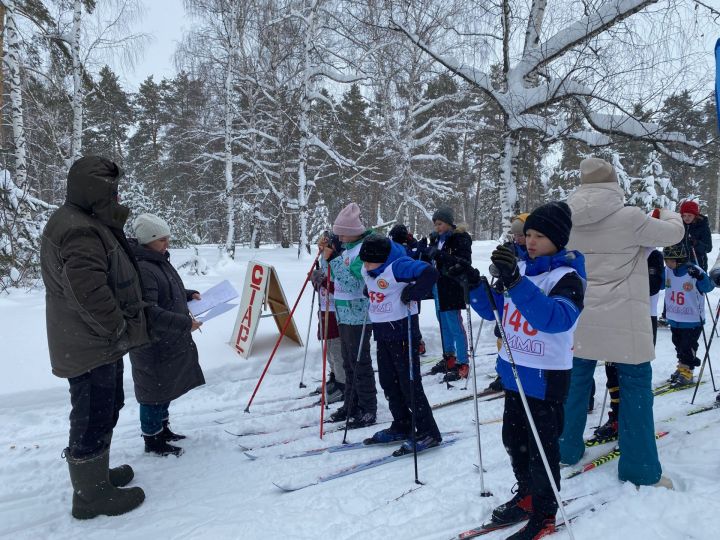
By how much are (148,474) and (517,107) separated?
22.0 feet

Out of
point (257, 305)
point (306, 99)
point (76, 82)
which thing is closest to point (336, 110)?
point (306, 99)

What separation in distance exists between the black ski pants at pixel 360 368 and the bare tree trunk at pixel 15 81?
29.8ft

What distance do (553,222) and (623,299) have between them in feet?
3.17

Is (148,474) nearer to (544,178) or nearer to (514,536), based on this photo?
(514,536)

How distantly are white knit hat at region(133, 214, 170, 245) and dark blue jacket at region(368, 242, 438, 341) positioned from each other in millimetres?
1837

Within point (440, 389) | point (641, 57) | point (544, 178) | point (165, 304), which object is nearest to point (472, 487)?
point (440, 389)

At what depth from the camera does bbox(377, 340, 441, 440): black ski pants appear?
11.8 feet

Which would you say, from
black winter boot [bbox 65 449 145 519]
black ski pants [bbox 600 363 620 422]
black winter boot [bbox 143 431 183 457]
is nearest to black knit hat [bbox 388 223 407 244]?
black ski pants [bbox 600 363 620 422]

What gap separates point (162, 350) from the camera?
3.82m

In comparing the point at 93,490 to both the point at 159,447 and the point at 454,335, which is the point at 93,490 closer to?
the point at 159,447

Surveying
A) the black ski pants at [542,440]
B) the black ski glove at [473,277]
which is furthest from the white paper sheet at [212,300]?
the black ski pants at [542,440]

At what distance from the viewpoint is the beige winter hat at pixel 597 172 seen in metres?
2.98

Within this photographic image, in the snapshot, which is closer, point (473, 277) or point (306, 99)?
point (473, 277)

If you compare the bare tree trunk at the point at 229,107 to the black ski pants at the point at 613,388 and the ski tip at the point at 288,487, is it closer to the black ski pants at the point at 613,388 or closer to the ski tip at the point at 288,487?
the ski tip at the point at 288,487
